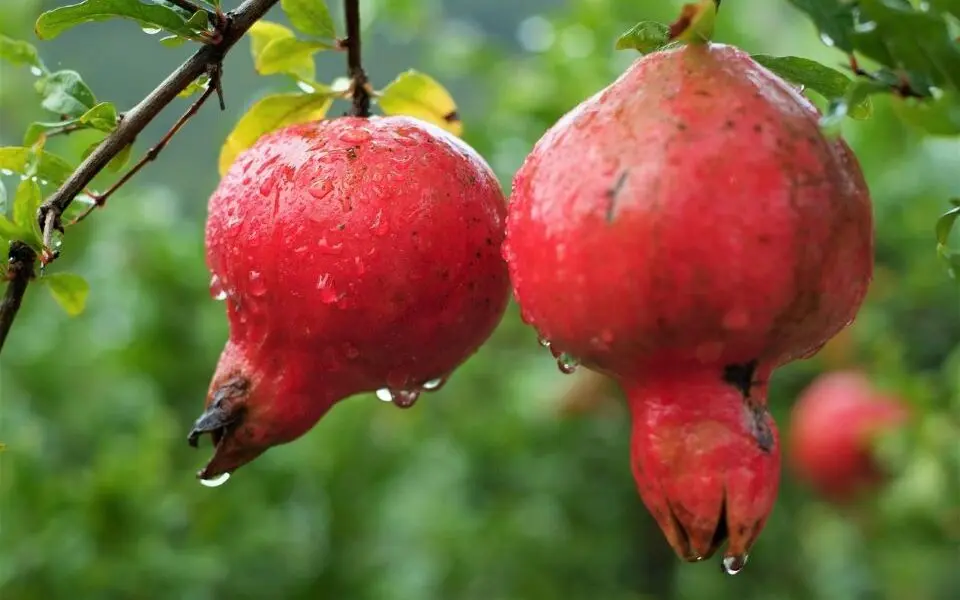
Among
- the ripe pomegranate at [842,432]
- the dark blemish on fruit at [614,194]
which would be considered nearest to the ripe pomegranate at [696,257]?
the dark blemish on fruit at [614,194]

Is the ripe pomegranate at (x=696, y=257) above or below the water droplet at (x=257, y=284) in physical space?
above

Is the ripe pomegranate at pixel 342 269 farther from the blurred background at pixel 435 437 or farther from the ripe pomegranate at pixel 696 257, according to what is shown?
the blurred background at pixel 435 437

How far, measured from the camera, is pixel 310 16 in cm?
85

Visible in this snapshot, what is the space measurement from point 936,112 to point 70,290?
2.03ft

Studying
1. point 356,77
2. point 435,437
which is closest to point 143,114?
point 356,77

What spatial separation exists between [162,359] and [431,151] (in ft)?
6.22

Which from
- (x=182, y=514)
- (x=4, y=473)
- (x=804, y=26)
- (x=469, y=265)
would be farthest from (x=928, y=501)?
(x=804, y=26)

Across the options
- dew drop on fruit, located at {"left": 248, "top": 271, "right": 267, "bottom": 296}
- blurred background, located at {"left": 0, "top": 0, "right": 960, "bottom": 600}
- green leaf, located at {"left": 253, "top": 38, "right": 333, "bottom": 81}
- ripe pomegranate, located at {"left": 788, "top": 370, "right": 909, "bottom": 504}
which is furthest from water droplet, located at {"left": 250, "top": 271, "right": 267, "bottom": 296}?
ripe pomegranate, located at {"left": 788, "top": 370, "right": 909, "bottom": 504}

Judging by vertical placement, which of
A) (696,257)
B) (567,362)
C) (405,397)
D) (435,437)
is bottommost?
(435,437)

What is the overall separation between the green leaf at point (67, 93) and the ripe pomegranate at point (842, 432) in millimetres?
1802

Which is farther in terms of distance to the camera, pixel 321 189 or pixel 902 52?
pixel 321 189

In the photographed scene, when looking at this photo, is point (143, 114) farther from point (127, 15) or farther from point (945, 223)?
point (945, 223)

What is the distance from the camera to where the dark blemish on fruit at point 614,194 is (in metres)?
0.58

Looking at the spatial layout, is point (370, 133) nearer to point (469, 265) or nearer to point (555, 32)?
point (469, 265)
